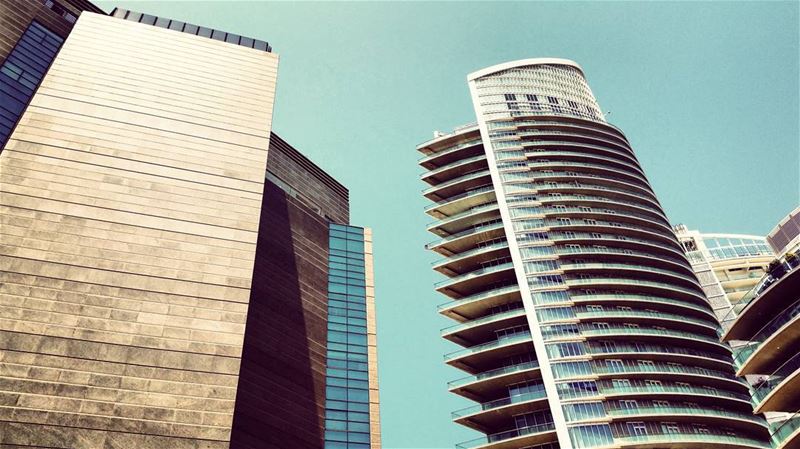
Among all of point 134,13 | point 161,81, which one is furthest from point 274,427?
point 134,13

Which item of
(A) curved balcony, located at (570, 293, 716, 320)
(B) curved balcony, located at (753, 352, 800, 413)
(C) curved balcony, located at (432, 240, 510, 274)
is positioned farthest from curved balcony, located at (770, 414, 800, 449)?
(C) curved balcony, located at (432, 240, 510, 274)

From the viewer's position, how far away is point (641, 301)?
71.8m

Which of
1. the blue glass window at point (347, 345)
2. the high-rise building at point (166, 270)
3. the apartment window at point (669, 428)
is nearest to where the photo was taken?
the high-rise building at point (166, 270)

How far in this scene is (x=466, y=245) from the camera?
269ft

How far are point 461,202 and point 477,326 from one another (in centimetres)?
2207

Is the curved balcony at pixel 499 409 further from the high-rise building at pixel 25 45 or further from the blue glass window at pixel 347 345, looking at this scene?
the high-rise building at pixel 25 45

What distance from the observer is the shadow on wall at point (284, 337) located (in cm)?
4731

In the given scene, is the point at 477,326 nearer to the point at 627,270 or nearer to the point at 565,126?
the point at 627,270

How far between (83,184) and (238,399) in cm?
2249

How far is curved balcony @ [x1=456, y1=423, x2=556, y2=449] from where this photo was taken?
196 ft

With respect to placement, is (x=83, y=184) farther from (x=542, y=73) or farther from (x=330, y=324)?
(x=542, y=73)

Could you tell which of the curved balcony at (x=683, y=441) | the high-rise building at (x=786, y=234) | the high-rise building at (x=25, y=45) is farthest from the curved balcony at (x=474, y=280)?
the high-rise building at (x=25, y=45)

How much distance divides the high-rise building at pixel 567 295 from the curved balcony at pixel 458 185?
0.37 meters

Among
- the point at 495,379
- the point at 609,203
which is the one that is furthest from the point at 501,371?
the point at 609,203
